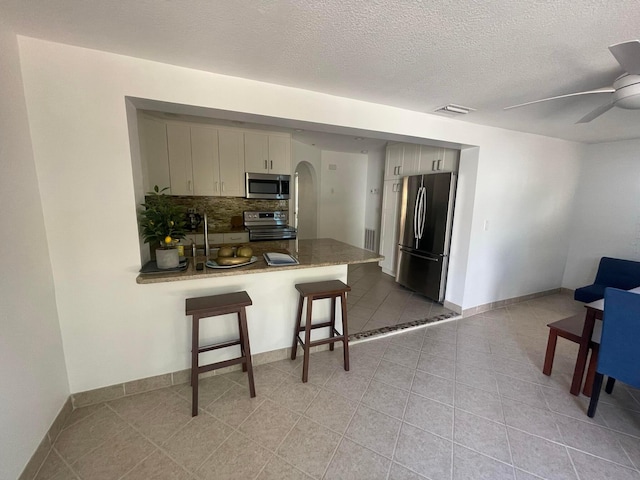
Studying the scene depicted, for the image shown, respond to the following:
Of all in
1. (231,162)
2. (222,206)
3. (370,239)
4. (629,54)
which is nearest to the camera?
(629,54)

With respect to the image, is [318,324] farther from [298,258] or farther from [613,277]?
[613,277]

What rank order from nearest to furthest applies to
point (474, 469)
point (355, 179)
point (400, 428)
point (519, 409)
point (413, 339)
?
1. point (474, 469)
2. point (400, 428)
3. point (519, 409)
4. point (413, 339)
5. point (355, 179)

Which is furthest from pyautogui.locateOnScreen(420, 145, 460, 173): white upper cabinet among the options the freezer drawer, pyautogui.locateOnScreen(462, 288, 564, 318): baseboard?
pyautogui.locateOnScreen(462, 288, 564, 318): baseboard

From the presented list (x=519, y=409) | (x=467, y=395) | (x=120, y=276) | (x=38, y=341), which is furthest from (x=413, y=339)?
(x=38, y=341)

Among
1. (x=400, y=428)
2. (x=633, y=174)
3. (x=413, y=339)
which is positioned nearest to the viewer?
(x=400, y=428)

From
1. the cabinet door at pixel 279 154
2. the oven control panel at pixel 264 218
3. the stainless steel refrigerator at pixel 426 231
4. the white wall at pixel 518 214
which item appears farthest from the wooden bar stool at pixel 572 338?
the cabinet door at pixel 279 154

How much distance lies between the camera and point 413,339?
109 inches

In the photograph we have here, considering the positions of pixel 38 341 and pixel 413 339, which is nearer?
pixel 38 341

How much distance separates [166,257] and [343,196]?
4527 mm

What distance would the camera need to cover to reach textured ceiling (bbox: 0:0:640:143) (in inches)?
45.3

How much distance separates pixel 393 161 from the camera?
4.54 metres

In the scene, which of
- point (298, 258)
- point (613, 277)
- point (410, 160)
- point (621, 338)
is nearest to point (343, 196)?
point (410, 160)

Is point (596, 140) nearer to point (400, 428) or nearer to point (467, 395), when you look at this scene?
point (467, 395)

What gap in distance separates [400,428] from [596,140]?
466 cm
